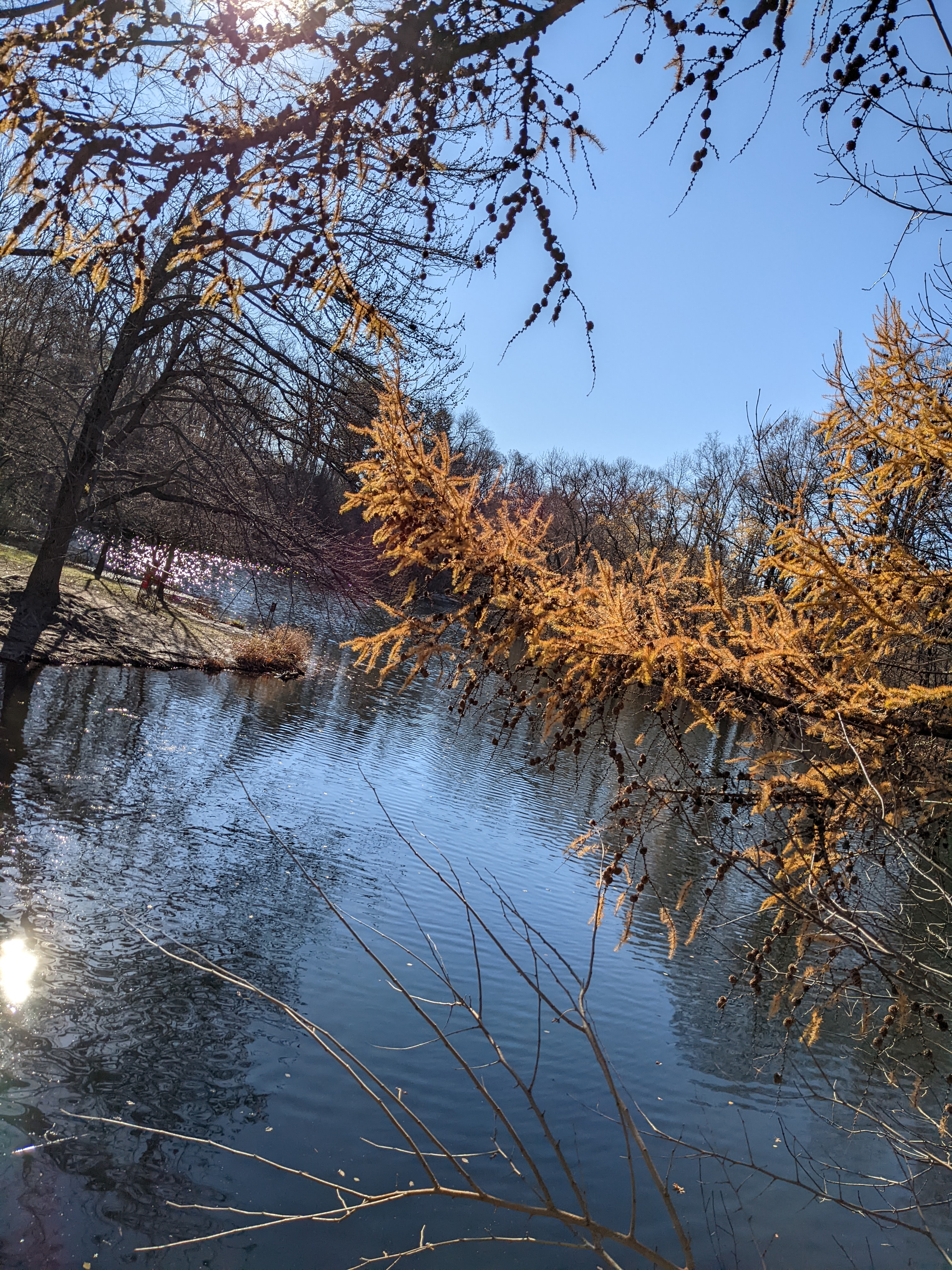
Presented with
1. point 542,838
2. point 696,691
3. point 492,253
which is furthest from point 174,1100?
point 542,838

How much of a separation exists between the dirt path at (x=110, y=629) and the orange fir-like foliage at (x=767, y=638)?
1126cm

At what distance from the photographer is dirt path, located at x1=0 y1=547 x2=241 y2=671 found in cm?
1582

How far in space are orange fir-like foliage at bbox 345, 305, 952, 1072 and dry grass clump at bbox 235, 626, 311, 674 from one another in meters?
15.1

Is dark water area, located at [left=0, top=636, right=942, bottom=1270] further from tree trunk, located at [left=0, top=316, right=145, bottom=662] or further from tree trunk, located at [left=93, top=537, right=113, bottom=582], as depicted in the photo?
tree trunk, located at [left=93, top=537, right=113, bottom=582]

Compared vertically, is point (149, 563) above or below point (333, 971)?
above

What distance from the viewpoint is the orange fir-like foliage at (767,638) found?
4.27 metres

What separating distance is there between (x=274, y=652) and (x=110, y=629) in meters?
3.76

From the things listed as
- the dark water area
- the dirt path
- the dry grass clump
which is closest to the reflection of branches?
the dark water area

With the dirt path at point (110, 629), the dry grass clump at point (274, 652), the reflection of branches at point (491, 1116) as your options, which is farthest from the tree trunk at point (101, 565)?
the reflection of branches at point (491, 1116)

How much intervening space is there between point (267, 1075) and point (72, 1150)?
1.38 meters

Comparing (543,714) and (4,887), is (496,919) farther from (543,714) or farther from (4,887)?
(543,714)

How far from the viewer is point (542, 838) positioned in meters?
12.3

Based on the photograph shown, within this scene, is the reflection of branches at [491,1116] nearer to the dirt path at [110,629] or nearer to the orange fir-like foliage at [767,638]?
the orange fir-like foliage at [767,638]

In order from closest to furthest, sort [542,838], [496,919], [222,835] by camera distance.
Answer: [496,919], [222,835], [542,838]
